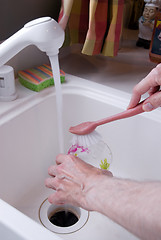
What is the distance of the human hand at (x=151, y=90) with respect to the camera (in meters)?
0.61

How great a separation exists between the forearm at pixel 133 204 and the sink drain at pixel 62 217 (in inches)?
13.6

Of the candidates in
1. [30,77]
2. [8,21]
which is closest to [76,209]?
[30,77]

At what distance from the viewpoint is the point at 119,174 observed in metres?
0.85

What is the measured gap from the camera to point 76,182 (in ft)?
1.67

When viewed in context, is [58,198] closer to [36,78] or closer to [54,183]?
[54,183]

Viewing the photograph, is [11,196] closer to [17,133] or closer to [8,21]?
[17,133]

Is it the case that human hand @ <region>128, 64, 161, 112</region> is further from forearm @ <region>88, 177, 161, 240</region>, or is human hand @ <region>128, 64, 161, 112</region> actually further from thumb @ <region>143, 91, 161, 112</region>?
forearm @ <region>88, 177, 161, 240</region>

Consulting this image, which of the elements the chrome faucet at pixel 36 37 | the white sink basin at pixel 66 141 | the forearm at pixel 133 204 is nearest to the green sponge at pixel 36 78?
the white sink basin at pixel 66 141

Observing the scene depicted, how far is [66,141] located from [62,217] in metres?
0.22

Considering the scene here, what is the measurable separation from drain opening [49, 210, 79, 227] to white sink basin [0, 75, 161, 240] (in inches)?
1.8

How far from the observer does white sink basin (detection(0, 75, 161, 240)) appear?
73 cm

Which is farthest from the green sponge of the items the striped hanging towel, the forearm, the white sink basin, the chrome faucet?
the forearm

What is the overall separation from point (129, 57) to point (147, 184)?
2.35 feet

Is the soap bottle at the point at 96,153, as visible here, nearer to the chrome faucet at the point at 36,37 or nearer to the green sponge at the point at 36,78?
the green sponge at the point at 36,78
